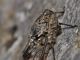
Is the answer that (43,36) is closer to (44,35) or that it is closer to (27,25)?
(44,35)

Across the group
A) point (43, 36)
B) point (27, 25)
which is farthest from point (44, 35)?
point (27, 25)

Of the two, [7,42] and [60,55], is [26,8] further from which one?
[60,55]

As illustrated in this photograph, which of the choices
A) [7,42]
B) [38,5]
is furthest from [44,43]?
[7,42]

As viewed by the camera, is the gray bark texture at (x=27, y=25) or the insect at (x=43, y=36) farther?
the gray bark texture at (x=27, y=25)
